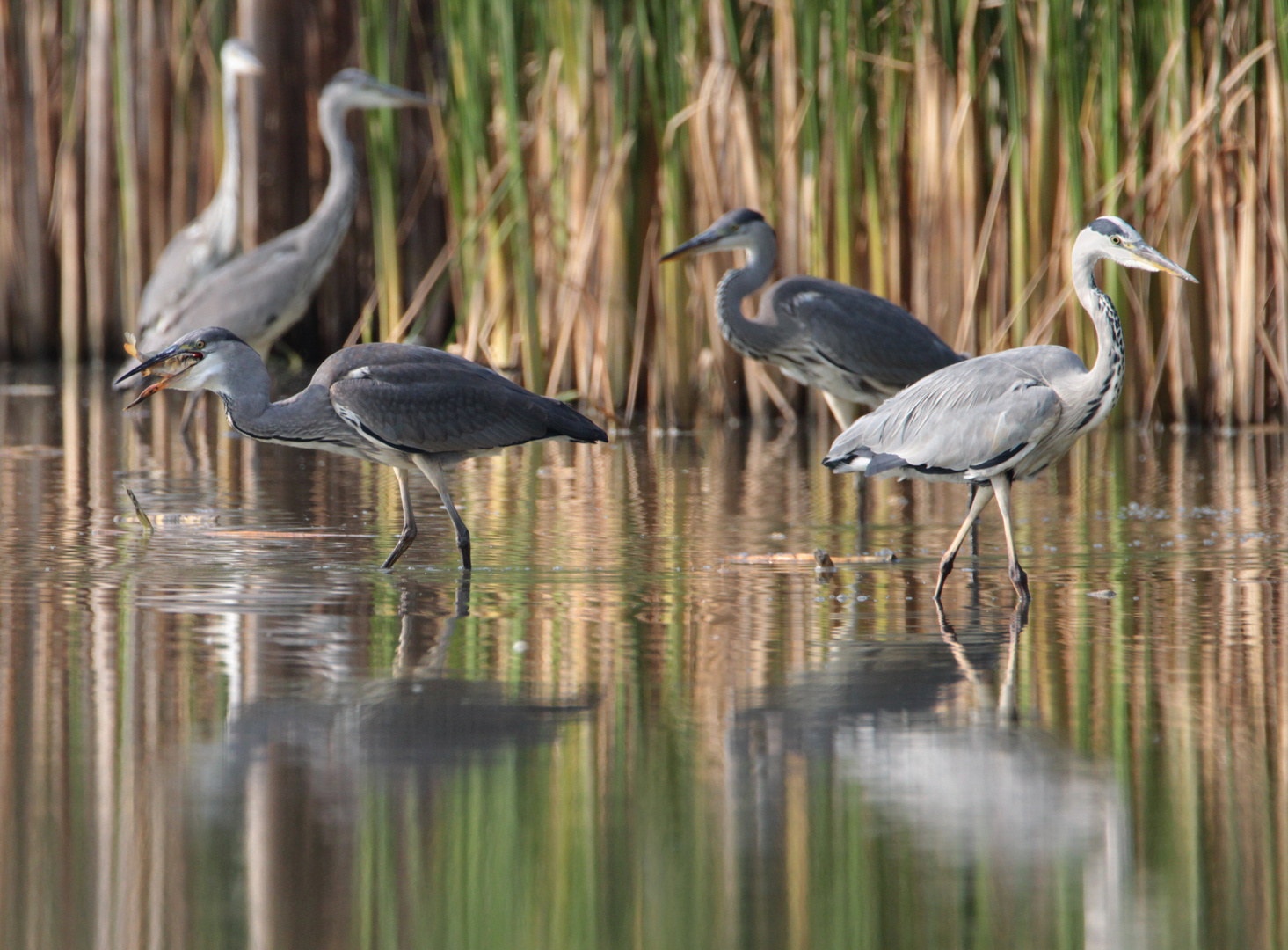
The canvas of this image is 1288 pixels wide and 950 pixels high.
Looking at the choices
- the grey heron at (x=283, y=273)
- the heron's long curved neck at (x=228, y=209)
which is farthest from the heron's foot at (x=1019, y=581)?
the heron's long curved neck at (x=228, y=209)

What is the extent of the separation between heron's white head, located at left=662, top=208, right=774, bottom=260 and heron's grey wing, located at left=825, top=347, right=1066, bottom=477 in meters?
2.99

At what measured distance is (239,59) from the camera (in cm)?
1304

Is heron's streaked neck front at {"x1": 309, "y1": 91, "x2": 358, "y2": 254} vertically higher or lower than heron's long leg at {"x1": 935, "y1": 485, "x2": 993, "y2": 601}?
higher

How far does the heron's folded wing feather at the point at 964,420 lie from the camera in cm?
602

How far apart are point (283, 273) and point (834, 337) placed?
158 inches

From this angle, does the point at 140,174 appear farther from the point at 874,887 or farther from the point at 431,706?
the point at 874,887

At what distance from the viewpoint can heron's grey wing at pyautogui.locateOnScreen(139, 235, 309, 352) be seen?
36.7 feet

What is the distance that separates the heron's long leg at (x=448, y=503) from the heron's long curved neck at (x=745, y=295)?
2490 mm

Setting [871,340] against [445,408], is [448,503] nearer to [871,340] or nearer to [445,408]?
[445,408]

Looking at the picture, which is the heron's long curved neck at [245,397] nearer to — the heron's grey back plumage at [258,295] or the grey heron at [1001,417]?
the grey heron at [1001,417]

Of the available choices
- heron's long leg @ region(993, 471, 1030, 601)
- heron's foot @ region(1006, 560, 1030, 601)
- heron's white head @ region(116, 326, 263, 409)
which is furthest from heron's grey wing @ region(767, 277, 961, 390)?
heron's white head @ region(116, 326, 263, 409)

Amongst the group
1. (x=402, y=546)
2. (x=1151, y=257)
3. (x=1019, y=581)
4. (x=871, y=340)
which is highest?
(x=1151, y=257)

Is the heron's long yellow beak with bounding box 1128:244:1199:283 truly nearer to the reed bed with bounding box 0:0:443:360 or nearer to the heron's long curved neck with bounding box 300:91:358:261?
the heron's long curved neck with bounding box 300:91:358:261

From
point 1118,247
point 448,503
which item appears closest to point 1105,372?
point 1118,247
